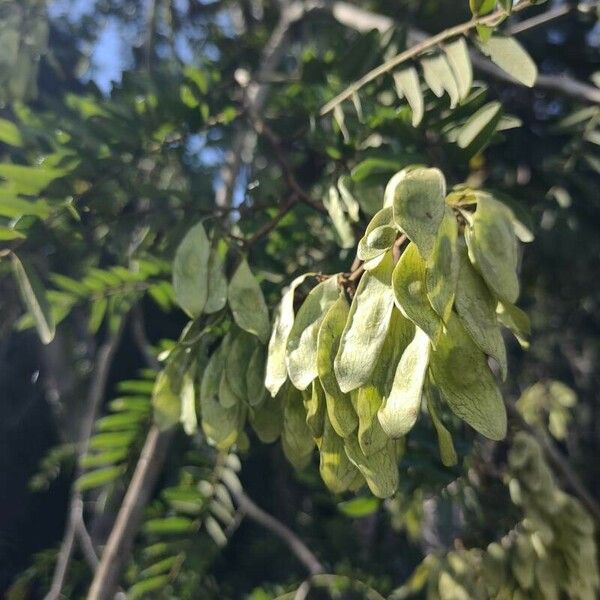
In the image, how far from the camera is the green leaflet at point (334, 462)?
53 centimetres

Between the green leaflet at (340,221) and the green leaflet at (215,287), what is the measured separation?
119mm

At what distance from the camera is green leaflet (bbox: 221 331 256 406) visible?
613 millimetres

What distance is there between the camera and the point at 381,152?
733mm

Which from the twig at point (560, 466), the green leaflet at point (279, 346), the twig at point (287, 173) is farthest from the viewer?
the twig at point (560, 466)

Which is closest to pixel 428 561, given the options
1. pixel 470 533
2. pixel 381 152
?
pixel 470 533

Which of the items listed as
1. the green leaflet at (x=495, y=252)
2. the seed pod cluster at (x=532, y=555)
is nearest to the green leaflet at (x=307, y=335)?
the green leaflet at (x=495, y=252)

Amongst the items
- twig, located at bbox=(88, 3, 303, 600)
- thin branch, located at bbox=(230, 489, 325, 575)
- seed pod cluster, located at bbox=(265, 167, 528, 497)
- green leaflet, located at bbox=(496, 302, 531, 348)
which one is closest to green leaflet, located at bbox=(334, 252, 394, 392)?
seed pod cluster, located at bbox=(265, 167, 528, 497)

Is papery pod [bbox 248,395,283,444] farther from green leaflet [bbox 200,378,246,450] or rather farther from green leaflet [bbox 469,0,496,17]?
green leaflet [bbox 469,0,496,17]

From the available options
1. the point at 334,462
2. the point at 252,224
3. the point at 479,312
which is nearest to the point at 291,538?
the point at 252,224

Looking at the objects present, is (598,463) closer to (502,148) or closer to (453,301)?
(502,148)

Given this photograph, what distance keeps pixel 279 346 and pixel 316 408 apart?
63 millimetres

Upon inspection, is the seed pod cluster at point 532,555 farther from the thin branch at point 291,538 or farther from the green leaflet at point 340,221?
the green leaflet at point 340,221

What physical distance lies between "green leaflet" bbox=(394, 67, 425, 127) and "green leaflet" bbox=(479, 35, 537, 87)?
0.22 feet

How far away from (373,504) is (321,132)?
0.43 meters
